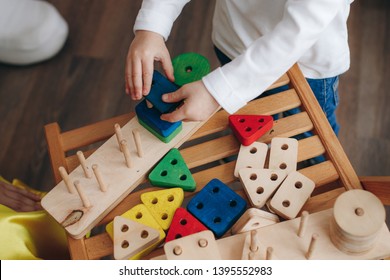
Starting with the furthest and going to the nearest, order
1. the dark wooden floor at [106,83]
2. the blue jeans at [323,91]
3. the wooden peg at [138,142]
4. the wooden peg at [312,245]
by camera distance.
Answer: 1. the dark wooden floor at [106,83]
2. the blue jeans at [323,91]
3. the wooden peg at [138,142]
4. the wooden peg at [312,245]

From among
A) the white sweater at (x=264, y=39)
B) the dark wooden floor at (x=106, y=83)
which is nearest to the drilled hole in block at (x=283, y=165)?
the white sweater at (x=264, y=39)

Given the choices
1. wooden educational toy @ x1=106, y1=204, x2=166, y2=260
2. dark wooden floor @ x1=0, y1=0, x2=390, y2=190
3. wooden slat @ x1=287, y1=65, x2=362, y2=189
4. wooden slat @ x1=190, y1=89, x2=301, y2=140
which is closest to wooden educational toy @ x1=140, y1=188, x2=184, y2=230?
wooden educational toy @ x1=106, y1=204, x2=166, y2=260

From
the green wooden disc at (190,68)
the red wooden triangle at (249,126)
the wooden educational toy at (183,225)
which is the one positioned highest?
the green wooden disc at (190,68)

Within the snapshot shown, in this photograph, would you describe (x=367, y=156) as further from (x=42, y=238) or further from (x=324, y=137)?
(x=42, y=238)

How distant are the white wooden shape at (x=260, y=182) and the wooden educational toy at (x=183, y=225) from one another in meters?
0.08

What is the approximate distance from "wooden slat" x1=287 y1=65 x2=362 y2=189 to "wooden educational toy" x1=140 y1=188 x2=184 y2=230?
0.22 meters

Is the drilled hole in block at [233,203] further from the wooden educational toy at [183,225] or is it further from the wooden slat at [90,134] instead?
the wooden slat at [90,134]

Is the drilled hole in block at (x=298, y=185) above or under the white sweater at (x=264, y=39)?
under

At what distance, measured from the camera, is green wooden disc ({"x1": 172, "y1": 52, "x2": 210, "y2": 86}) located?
2.22 ft

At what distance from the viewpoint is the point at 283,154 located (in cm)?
65

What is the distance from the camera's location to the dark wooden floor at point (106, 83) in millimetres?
1205

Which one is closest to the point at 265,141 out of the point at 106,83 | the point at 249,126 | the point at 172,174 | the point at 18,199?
the point at 249,126

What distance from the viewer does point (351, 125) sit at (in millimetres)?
1229
